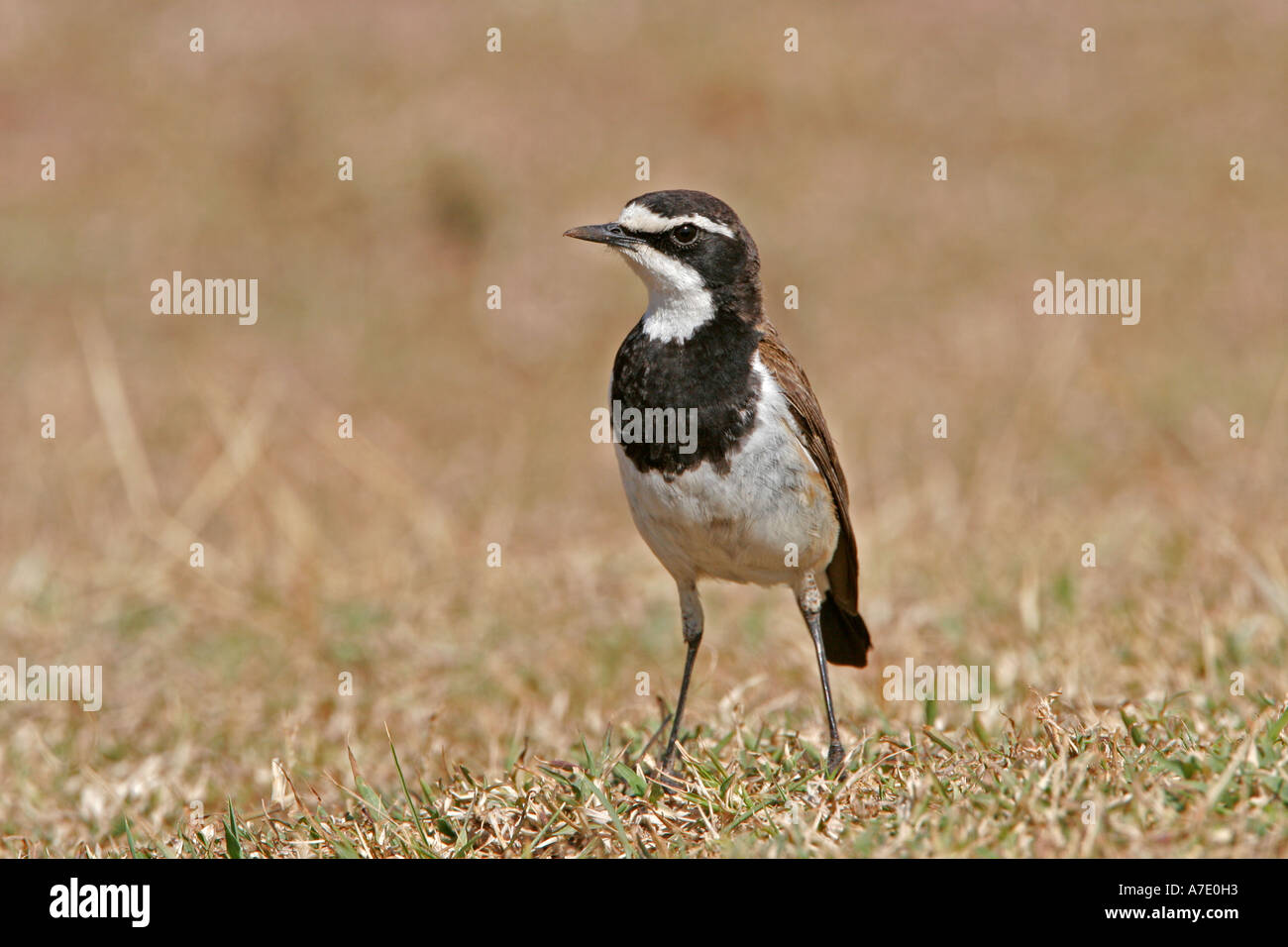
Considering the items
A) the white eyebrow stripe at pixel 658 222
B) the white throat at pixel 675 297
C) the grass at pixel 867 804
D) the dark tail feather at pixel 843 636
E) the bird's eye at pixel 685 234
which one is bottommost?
the grass at pixel 867 804

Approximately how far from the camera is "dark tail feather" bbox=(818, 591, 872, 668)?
593 centimetres

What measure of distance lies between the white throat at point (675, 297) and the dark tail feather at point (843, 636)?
1.45 m

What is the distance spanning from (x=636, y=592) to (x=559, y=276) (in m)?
8.03

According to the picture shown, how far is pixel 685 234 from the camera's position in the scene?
512cm

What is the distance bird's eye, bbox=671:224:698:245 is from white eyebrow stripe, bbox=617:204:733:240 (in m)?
0.02

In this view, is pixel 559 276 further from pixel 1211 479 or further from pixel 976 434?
pixel 1211 479

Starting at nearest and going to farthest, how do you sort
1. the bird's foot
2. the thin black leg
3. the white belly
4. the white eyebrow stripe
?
1. the bird's foot
2. the thin black leg
3. the white belly
4. the white eyebrow stripe

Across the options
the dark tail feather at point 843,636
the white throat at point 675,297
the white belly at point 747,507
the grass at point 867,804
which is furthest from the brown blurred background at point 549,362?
the white throat at point 675,297

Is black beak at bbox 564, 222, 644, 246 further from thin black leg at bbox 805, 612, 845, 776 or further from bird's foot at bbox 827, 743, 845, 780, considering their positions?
bird's foot at bbox 827, 743, 845, 780

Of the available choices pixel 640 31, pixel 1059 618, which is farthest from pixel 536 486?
pixel 640 31

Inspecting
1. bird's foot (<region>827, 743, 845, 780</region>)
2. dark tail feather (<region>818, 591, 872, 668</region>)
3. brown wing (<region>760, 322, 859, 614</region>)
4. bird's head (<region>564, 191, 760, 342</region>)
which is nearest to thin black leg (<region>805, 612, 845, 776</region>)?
bird's foot (<region>827, 743, 845, 780</region>)

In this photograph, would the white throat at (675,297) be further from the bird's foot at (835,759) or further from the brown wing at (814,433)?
the bird's foot at (835,759)

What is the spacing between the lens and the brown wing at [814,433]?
5.20 metres

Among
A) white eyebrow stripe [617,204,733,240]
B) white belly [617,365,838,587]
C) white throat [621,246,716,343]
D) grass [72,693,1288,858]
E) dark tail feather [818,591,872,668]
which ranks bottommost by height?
grass [72,693,1288,858]
